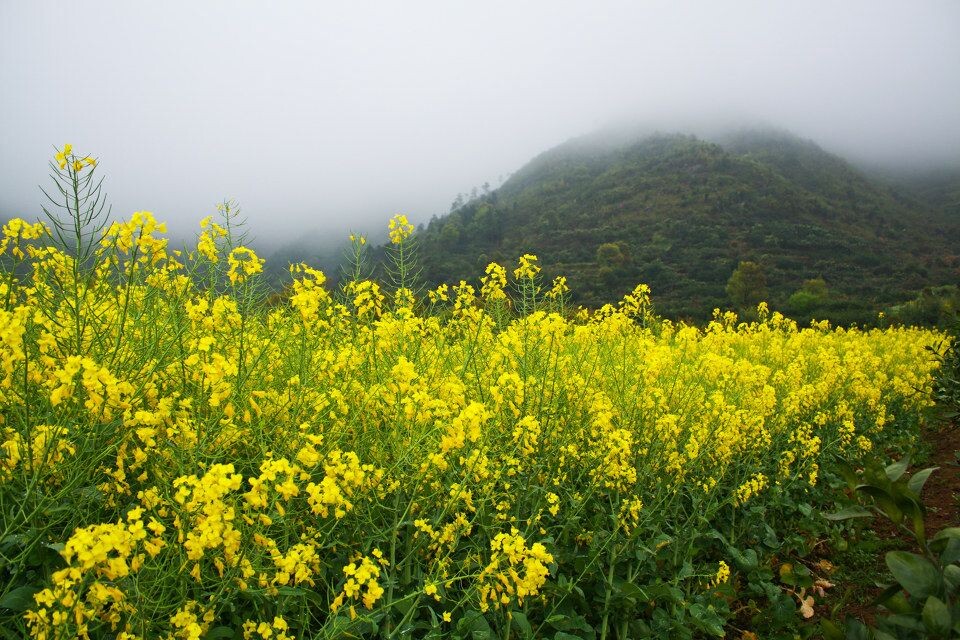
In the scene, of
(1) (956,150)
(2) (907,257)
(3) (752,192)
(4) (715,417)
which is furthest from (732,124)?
(4) (715,417)

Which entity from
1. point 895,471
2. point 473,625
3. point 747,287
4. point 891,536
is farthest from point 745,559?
point 747,287

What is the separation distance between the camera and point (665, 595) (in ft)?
9.00

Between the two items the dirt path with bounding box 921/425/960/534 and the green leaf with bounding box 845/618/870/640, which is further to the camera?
the dirt path with bounding box 921/425/960/534

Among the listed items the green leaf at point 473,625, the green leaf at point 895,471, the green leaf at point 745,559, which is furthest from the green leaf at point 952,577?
the green leaf at point 745,559

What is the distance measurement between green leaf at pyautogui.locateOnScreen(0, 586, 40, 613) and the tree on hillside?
38.2m

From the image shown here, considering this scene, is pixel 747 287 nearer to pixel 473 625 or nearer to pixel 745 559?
pixel 745 559

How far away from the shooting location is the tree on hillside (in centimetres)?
3525

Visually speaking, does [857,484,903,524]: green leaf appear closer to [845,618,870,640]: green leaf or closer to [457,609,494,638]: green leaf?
[845,618,870,640]: green leaf

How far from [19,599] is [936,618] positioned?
2580mm

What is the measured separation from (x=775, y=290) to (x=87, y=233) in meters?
44.2

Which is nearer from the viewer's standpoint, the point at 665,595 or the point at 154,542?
the point at 154,542

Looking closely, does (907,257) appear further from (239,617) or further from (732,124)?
(732,124)

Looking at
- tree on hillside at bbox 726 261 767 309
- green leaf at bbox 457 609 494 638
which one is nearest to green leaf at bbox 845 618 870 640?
green leaf at bbox 457 609 494 638

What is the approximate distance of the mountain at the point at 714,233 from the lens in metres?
37.0
